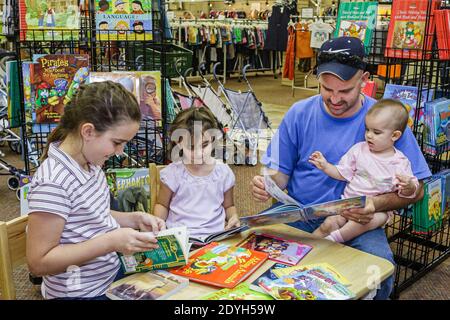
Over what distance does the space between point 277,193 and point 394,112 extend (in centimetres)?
68

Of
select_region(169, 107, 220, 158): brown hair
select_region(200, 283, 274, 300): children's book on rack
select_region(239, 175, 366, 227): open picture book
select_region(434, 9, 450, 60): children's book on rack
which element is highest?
select_region(434, 9, 450, 60): children's book on rack

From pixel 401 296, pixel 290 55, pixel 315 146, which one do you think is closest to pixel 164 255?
pixel 315 146

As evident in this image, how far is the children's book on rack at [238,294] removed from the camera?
133cm

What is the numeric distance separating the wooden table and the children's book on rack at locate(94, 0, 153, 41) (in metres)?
1.44

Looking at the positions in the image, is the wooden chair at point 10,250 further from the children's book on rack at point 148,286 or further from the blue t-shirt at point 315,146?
the blue t-shirt at point 315,146

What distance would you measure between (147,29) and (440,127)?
5.56 ft

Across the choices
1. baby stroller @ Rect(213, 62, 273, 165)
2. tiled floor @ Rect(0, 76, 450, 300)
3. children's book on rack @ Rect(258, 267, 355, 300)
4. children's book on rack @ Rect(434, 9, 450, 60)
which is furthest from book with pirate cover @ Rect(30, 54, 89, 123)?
baby stroller @ Rect(213, 62, 273, 165)

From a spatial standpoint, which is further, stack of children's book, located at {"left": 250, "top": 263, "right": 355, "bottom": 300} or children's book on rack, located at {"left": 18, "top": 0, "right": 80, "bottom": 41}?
children's book on rack, located at {"left": 18, "top": 0, "right": 80, "bottom": 41}

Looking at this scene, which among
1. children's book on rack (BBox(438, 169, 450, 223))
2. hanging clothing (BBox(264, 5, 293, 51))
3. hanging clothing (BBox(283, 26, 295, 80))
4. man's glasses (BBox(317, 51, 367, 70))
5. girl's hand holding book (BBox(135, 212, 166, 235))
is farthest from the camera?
hanging clothing (BBox(264, 5, 293, 51))

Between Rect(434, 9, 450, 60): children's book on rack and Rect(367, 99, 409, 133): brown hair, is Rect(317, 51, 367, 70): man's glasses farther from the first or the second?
Rect(434, 9, 450, 60): children's book on rack

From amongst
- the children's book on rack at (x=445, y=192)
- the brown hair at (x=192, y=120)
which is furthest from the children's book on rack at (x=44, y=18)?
the children's book on rack at (x=445, y=192)

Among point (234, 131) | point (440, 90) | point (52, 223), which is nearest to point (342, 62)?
point (52, 223)

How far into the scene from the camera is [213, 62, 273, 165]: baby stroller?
5398 mm

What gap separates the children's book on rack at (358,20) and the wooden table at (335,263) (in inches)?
67.1
